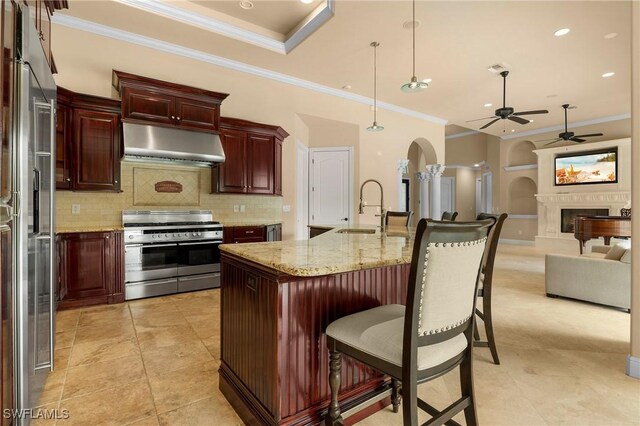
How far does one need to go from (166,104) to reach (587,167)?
9.72m

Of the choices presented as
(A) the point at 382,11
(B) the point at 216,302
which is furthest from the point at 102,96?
(A) the point at 382,11

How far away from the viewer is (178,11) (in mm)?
3779

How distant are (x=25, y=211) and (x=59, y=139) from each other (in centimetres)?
268

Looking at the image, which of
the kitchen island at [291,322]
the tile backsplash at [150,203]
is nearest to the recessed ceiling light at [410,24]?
the tile backsplash at [150,203]

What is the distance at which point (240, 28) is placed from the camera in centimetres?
421

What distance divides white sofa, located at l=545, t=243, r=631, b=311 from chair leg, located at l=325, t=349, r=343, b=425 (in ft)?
11.9

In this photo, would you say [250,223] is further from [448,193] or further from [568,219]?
[448,193]

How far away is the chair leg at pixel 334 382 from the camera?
56.5 inches

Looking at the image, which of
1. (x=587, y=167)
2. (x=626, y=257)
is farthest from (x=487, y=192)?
(x=626, y=257)

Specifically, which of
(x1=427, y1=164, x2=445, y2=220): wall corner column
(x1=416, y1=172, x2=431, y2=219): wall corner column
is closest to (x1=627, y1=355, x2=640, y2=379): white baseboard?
(x1=427, y1=164, x2=445, y2=220): wall corner column

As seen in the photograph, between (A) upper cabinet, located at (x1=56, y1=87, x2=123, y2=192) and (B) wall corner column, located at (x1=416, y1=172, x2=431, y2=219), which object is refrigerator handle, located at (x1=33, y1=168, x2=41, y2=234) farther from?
(B) wall corner column, located at (x1=416, y1=172, x2=431, y2=219)

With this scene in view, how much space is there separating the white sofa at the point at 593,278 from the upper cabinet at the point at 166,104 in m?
4.70

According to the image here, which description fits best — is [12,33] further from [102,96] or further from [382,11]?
[382,11]

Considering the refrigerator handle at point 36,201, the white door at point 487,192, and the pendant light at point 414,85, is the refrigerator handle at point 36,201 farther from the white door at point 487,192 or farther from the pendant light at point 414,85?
the white door at point 487,192
